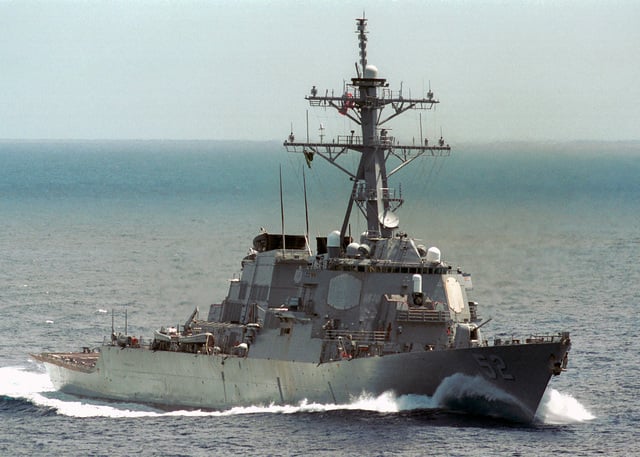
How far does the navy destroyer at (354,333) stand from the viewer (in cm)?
4562

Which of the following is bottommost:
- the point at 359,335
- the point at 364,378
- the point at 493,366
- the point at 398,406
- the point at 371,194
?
the point at 398,406

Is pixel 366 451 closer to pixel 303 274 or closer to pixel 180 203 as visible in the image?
pixel 303 274

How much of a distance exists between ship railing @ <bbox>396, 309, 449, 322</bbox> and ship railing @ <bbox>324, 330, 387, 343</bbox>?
761 millimetres

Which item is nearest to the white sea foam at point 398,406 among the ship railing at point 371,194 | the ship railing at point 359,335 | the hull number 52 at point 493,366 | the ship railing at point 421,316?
the hull number 52 at point 493,366

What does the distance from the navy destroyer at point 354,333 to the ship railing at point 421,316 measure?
2.3 inches

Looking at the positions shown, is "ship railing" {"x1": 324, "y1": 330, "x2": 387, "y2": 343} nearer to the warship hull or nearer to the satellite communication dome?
the warship hull

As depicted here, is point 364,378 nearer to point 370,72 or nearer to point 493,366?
point 493,366

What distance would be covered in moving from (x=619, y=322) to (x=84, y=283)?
93.9ft

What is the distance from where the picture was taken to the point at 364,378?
46344 mm

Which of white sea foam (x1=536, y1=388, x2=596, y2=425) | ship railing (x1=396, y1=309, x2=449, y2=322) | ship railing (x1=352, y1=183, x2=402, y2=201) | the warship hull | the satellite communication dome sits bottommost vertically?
white sea foam (x1=536, y1=388, x2=596, y2=425)

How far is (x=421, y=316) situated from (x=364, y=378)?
8.59 feet

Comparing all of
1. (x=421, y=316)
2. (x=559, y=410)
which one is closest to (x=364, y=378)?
(x=421, y=316)

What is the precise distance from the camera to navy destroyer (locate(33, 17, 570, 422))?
45.6 m

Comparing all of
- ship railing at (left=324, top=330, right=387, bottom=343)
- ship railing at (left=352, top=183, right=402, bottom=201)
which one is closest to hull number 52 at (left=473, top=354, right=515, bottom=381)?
ship railing at (left=324, top=330, right=387, bottom=343)
